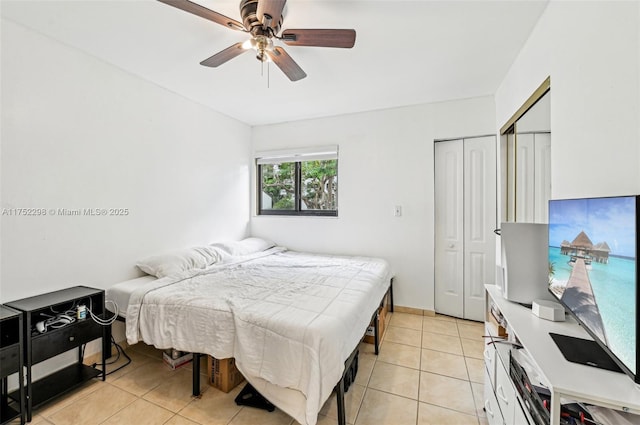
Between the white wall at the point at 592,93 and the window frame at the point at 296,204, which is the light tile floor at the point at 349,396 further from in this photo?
the window frame at the point at 296,204

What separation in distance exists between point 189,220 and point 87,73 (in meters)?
1.59

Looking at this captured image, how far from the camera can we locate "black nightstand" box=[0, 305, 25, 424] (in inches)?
60.9

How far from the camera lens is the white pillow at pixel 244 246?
331cm

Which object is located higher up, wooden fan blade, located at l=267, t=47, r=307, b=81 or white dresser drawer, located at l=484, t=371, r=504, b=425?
wooden fan blade, located at l=267, t=47, r=307, b=81

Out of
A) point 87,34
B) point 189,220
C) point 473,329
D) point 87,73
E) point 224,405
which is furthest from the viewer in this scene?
point 189,220

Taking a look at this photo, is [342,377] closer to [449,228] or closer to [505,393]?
[505,393]

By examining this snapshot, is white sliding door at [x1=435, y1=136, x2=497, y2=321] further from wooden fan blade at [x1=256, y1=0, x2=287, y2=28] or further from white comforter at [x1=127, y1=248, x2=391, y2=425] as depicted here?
wooden fan blade at [x1=256, y1=0, x2=287, y2=28]

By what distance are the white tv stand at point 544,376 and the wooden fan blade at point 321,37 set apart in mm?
1744

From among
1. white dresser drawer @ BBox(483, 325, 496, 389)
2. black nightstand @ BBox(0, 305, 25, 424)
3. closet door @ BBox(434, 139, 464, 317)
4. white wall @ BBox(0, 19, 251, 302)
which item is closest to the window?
white wall @ BBox(0, 19, 251, 302)

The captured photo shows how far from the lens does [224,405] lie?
180 cm

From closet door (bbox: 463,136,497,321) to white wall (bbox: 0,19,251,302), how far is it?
317cm

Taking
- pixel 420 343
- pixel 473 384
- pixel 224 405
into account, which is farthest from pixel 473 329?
pixel 224 405

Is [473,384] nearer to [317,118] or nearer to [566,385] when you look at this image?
[566,385]

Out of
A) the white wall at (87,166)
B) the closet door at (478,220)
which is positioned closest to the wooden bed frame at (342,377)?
the white wall at (87,166)
